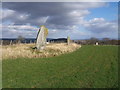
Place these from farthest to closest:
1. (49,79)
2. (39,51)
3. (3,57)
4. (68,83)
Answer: (39,51)
(3,57)
(49,79)
(68,83)

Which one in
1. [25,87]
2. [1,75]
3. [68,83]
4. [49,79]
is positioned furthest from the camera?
[1,75]

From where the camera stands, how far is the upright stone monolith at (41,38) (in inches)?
1073

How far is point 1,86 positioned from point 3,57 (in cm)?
1109

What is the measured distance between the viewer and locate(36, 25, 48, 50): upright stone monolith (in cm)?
2725

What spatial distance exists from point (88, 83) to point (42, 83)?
2.20 metres

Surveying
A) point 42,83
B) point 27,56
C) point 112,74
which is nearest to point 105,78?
point 112,74

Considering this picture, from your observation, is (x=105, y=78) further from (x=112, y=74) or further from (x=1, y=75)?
(x=1, y=75)

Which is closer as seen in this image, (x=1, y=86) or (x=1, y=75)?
(x=1, y=86)

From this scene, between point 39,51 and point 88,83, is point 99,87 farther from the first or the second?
point 39,51

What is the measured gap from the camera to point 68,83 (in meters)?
10.4

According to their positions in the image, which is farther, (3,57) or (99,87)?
(3,57)

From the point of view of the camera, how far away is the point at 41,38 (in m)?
27.9

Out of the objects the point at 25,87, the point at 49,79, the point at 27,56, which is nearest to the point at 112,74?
the point at 49,79

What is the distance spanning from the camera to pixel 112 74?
12859mm
